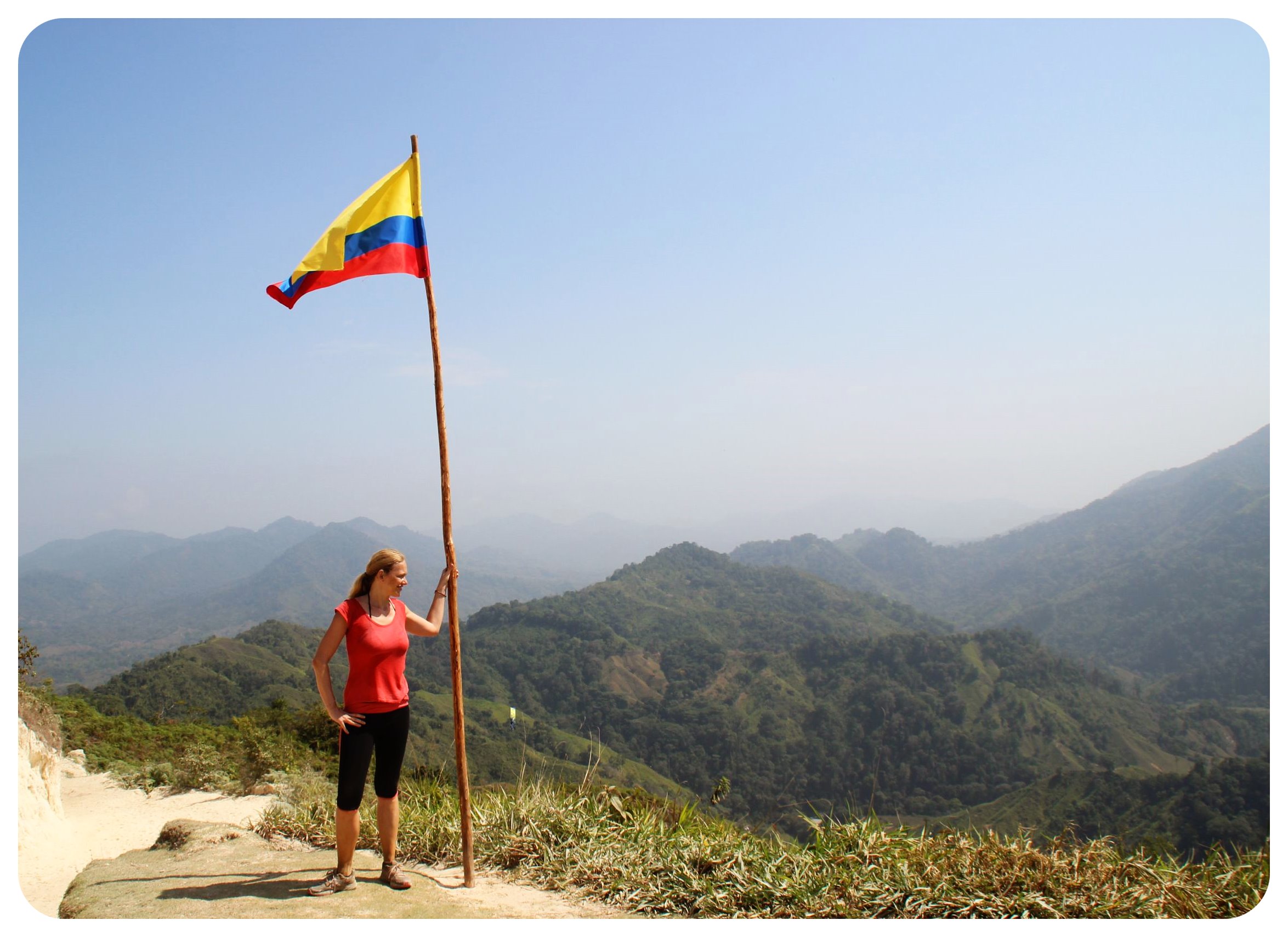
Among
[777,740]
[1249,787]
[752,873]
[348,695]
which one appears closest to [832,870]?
[752,873]

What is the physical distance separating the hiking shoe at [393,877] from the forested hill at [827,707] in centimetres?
7062

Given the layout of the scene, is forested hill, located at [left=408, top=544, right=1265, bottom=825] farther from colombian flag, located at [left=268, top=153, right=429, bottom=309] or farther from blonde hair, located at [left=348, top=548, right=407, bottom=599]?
colombian flag, located at [left=268, top=153, right=429, bottom=309]

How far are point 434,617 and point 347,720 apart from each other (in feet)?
2.44

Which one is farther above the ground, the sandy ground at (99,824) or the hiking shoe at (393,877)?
the hiking shoe at (393,877)

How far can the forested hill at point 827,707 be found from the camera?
299 ft

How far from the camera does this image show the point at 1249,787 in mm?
52656

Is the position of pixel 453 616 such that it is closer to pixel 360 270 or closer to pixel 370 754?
pixel 370 754

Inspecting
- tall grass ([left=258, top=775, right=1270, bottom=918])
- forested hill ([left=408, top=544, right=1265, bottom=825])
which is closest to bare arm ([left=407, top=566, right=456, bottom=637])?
tall grass ([left=258, top=775, right=1270, bottom=918])

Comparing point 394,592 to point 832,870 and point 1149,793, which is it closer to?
point 832,870

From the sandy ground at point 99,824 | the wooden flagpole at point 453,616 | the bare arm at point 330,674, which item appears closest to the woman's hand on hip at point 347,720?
the bare arm at point 330,674

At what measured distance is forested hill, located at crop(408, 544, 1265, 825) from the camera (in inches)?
3585

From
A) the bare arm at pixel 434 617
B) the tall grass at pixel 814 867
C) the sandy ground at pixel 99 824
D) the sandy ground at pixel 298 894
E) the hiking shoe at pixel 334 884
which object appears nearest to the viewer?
the tall grass at pixel 814 867

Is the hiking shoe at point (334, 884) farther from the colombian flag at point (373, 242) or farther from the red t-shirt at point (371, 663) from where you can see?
the colombian flag at point (373, 242)

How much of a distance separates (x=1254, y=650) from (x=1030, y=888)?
554 ft
